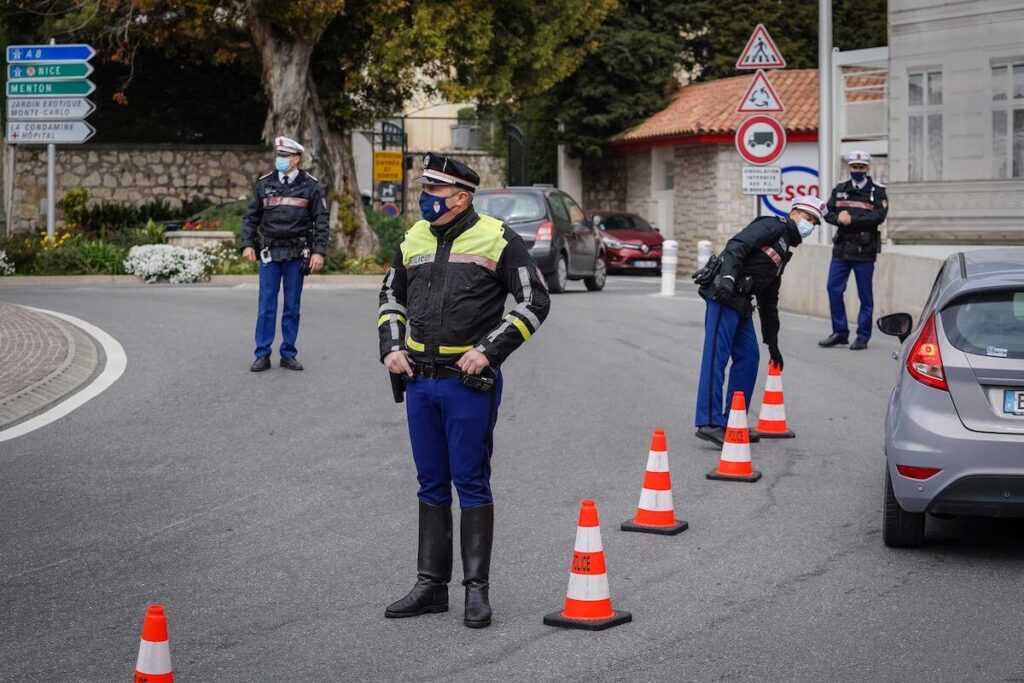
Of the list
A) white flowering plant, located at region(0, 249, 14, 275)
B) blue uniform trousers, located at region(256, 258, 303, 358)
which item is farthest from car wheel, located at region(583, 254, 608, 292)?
blue uniform trousers, located at region(256, 258, 303, 358)

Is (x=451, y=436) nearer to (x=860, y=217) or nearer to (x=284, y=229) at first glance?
(x=284, y=229)

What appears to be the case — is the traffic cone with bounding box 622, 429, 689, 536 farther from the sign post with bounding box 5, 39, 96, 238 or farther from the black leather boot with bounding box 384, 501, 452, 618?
the sign post with bounding box 5, 39, 96, 238

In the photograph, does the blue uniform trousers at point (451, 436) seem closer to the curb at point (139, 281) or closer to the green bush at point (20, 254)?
the curb at point (139, 281)

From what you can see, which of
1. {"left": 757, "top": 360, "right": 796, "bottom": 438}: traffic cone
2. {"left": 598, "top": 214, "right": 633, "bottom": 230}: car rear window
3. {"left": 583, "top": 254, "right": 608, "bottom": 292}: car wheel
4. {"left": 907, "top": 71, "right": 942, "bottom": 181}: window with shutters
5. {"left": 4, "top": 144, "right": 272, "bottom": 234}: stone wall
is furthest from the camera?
{"left": 598, "top": 214, "right": 633, "bottom": 230}: car rear window

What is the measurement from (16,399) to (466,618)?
259 inches

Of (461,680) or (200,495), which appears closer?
(461,680)

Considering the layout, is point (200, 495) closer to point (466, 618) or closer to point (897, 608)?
point (466, 618)

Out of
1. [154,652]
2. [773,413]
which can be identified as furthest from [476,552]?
[773,413]

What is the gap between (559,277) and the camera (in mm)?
25719

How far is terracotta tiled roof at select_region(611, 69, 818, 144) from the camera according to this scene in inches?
1598

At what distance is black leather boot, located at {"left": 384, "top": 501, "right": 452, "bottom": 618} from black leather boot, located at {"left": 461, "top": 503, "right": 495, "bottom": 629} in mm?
109

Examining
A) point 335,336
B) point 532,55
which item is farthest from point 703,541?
point 532,55

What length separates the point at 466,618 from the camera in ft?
21.5

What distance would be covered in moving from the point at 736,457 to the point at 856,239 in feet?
27.0
